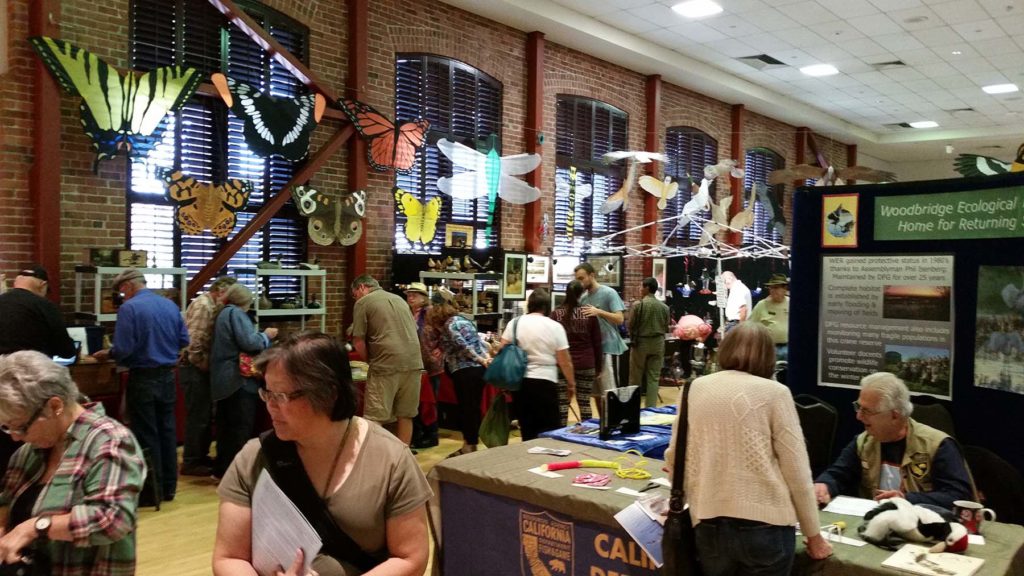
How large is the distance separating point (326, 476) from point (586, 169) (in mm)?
9755

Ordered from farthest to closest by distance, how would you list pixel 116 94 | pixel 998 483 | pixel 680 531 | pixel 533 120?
pixel 533 120, pixel 116 94, pixel 998 483, pixel 680 531

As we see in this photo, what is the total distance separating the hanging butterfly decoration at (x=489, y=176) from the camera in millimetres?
8398

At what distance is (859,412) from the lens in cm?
304

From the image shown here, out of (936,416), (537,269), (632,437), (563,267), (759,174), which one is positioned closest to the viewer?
(936,416)

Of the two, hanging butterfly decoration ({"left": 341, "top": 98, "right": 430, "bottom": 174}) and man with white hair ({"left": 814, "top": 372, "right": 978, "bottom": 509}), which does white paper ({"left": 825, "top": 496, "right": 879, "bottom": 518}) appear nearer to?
man with white hair ({"left": 814, "top": 372, "right": 978, "bottom": 509})

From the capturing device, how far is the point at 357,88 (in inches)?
307

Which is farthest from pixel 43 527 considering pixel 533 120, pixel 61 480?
pixel 533 120

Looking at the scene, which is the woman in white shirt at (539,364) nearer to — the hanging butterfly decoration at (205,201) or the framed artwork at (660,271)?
the hanging butterfly decoration at (205,201)

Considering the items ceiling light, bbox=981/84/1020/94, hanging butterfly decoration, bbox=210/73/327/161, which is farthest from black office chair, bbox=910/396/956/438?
ceiling light, bbox=981/84/1020/94

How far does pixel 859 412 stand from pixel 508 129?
23.8ft

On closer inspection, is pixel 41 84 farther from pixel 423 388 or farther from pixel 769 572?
pixel 769 572

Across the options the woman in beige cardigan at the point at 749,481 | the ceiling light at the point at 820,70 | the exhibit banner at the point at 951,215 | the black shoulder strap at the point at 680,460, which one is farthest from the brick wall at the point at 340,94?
the exhibit banner at the point at 951,215

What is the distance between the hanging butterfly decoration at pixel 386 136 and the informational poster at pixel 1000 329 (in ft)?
19.0

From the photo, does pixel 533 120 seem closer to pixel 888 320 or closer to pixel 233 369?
pixel 233 369
